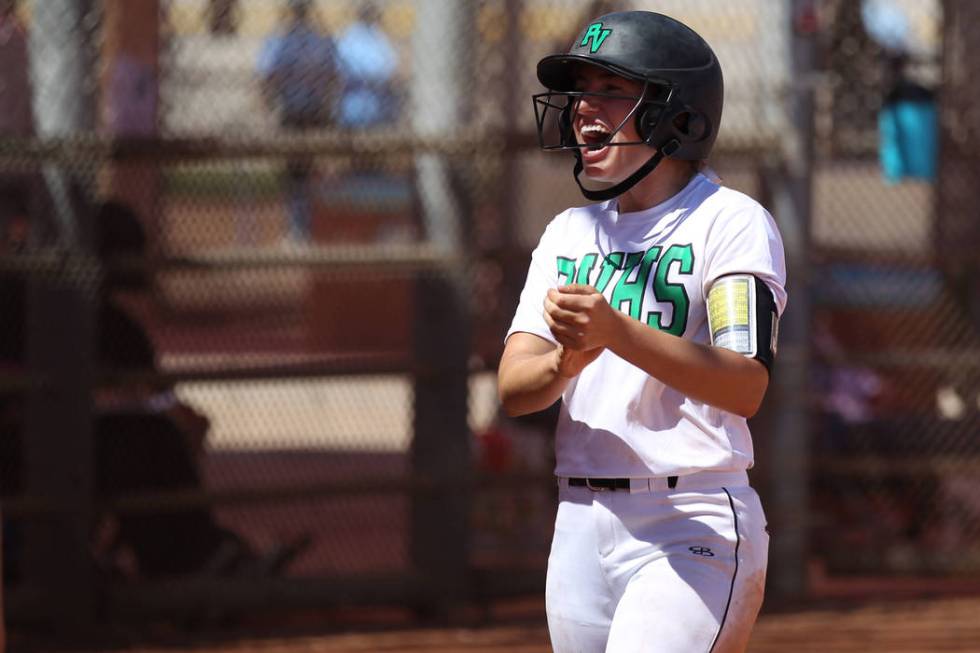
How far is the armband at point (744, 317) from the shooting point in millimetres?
2721

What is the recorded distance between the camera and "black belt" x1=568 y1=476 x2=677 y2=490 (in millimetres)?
2889

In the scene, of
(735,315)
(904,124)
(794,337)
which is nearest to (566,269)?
(735,315)

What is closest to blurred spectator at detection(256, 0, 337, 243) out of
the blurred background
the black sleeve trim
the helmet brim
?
the blurred background

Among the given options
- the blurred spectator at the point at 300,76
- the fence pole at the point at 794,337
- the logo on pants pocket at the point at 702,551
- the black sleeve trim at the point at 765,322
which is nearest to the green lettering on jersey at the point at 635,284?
the black sleeve trim at the point at 765,322

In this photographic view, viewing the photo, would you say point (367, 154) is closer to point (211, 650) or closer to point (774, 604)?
point (211, 650)

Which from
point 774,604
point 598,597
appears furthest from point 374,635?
point 598,597

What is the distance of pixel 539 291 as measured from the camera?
3.07 m

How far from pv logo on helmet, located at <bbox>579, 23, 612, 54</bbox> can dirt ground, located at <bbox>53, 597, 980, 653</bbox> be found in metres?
3.45

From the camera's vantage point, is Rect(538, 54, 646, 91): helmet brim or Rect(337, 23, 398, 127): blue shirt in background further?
Rect(337, 23, 398, 127): blue shirt in background

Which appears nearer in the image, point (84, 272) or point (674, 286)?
point (674, 286)

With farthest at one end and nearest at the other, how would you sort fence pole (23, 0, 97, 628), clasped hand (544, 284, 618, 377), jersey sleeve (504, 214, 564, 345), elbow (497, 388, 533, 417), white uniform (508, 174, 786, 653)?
fence pole (23, 0, 97, 628) → jersey sleeve (504, 214, 564, 345) → elbow (497, 388, 533, 417) → white uniform (508, 174, 786, 653) → clasped hand (544, 284, 618, 377)

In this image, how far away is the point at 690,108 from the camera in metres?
2.96

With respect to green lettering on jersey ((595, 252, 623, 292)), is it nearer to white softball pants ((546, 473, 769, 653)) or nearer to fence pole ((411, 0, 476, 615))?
white softball pants ((546, 473, 769, 653))

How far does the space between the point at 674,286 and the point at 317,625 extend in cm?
385
